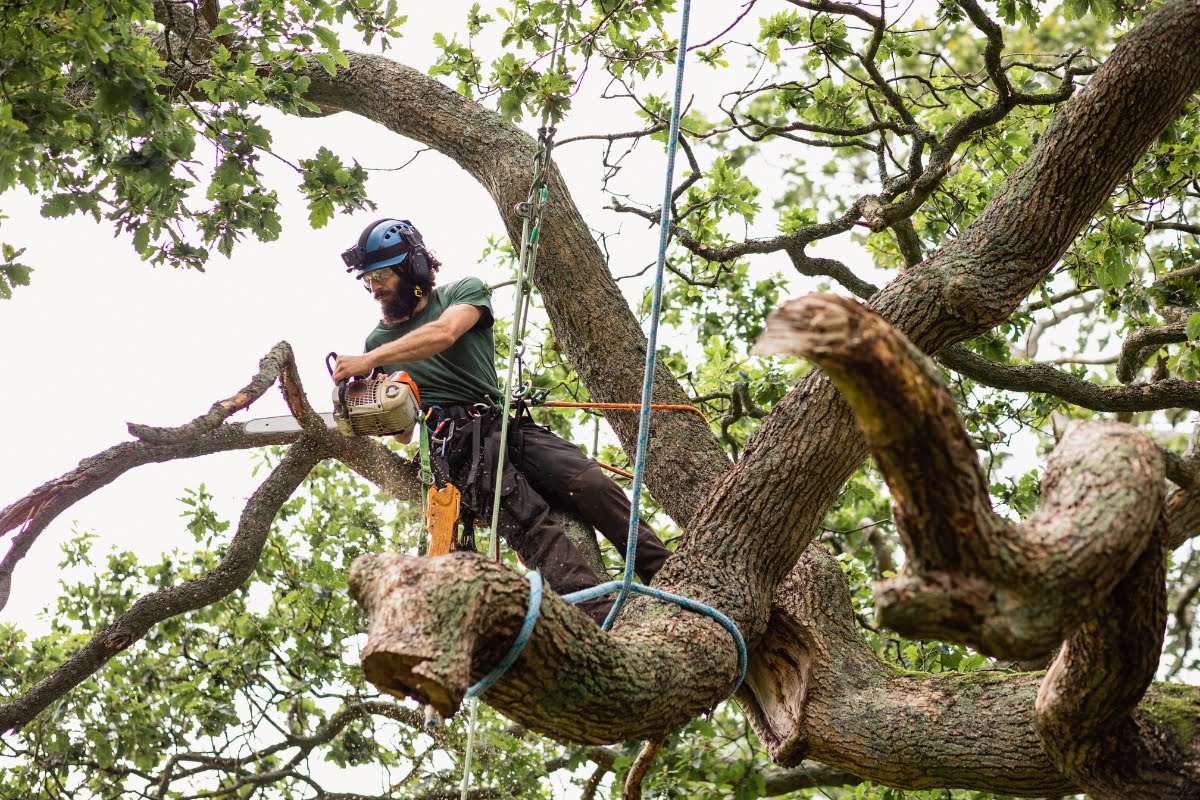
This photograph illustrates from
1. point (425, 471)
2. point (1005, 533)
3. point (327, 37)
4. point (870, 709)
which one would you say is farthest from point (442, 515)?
point (1005, 533)

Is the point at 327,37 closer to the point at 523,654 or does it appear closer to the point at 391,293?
the point at 391,293

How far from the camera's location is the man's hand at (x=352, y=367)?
13.4ft

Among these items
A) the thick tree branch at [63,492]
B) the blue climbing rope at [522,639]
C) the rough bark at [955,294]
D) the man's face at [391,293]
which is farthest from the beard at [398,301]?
the blue climbing rope at [522,639]

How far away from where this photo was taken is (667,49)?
5.37m

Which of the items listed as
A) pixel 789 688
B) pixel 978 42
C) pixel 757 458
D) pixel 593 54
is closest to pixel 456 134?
pixel 593 54

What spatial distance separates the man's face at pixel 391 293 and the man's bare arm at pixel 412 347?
426 mm

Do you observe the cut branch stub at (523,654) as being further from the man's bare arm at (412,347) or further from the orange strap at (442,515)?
the man's bare arm at (412,347)

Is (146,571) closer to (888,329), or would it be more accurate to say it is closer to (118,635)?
(118,635)

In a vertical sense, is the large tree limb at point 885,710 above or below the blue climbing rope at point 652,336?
below

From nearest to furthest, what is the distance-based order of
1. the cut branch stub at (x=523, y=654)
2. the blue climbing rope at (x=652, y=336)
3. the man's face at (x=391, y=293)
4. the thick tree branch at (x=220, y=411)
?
the cut branch stub at (x=523, y=654)
the blue climbing rope at (x=652, y=336)
the thick tree branch at (x=220, y=411)
the man's face at (x=391, y=293)

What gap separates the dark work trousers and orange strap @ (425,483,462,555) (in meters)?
0.09

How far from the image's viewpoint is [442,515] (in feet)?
12.9

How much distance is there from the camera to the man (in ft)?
12.9

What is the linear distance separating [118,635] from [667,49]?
11.4ft
